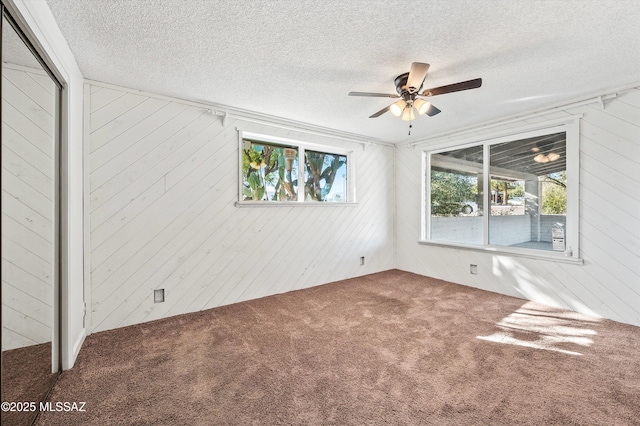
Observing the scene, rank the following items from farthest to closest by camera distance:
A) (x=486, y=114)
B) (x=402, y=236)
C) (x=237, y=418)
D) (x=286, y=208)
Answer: (x=402, y=236), (x=286, y=208), (x=486, y=114), (x=237, y=418)

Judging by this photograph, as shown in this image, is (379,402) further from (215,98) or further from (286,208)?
(215,98)

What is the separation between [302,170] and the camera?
425 cm

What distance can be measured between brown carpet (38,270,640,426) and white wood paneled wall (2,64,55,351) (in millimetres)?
577

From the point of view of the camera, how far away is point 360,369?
6.81 feet

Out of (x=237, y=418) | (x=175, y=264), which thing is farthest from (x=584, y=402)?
(x=175, y=264)

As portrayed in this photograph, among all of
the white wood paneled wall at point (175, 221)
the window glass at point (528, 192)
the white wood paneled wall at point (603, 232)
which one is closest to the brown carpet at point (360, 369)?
the white wood paneled wall at point (603, 232)

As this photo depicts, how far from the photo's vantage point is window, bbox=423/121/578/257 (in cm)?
340

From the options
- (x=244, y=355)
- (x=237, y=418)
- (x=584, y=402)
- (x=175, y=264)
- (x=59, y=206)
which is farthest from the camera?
(x=175, y=264)

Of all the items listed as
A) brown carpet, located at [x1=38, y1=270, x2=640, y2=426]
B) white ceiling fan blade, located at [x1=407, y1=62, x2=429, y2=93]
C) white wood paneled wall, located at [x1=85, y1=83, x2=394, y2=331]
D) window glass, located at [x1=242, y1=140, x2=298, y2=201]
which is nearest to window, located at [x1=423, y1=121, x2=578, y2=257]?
brown carpet, located at [x1=38, y1=270, x2=640, y2=426]

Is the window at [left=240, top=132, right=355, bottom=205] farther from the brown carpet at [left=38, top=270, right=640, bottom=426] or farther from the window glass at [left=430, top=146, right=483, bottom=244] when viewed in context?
the brown carpet at [left=38, top=270, right=640, bottom=426]

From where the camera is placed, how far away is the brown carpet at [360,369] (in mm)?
1638

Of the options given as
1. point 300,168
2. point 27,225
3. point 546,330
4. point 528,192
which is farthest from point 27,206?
point 528,192

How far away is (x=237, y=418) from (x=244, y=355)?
0.70 m

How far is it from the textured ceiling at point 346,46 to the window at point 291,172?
847mm
